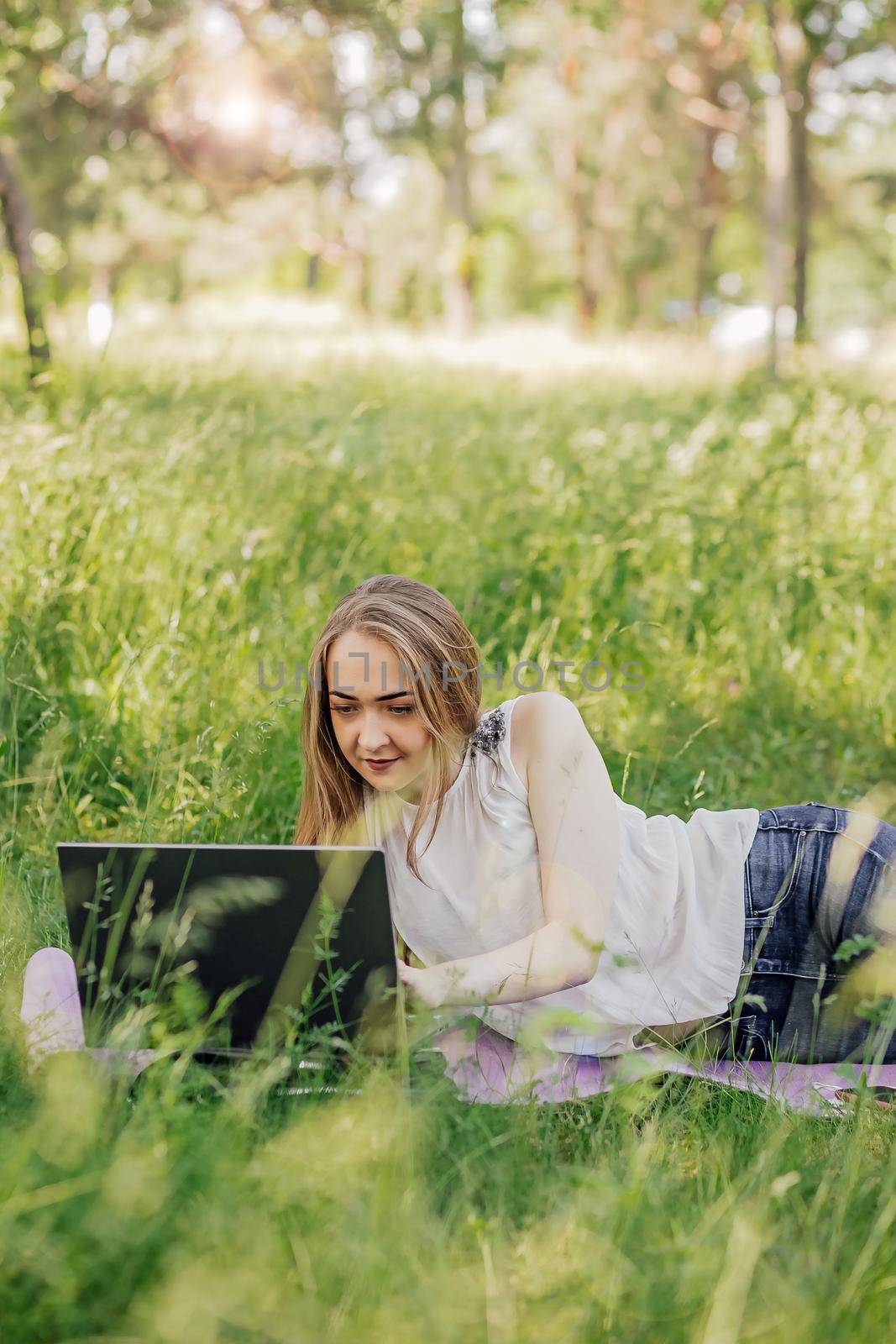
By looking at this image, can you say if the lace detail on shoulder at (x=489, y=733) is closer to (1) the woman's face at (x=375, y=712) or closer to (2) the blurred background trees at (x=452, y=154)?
(1) the woman's face at (x=375, y=712)

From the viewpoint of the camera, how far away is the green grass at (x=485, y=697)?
1.39m

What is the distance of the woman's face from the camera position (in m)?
2.19

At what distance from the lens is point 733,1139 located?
2.01 metres

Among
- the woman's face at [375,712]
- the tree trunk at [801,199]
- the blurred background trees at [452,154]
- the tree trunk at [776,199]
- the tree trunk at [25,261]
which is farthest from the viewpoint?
the tree trunk at [801,199]

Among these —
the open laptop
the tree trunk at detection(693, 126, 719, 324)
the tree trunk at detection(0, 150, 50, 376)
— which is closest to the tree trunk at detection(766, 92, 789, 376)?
the tree trunk at detection(0, 150, 50, 376)

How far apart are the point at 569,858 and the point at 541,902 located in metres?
0.15

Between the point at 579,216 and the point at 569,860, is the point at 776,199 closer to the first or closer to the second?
the point at 569,860

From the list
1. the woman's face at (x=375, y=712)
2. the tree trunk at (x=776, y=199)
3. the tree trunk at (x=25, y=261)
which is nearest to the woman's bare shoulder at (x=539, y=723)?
the woman's face at (x=375, y=712)

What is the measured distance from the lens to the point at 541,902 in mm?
2252

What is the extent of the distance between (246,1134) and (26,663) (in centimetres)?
198

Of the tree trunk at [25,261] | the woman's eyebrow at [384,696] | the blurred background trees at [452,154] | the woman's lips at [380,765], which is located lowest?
the woman's lips at [380,765]

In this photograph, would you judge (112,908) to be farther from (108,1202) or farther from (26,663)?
(26,663)

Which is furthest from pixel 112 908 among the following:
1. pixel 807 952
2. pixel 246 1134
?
pixel 807 952

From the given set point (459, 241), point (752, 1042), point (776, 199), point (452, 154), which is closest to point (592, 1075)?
point (752, 1042)
